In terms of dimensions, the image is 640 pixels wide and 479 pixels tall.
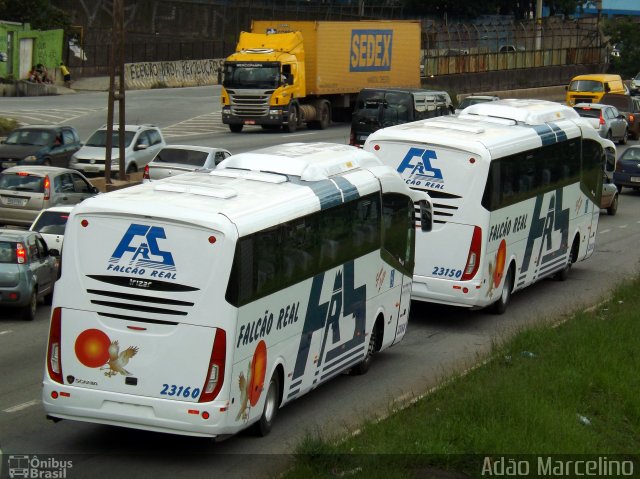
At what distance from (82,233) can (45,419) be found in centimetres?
282

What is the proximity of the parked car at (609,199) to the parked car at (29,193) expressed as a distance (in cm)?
1540

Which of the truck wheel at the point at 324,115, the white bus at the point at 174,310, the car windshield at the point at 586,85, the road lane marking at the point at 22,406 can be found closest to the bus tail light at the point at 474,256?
the white bus at the point at 174,310

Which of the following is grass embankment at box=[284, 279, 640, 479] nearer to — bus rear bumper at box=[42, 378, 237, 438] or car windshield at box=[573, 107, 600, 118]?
bus rear bumper at box=[42, 378, 237, 438]

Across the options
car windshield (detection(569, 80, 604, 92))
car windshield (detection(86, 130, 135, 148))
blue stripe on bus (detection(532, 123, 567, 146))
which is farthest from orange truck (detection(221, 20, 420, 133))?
blue stripe on bus (detection(532, 123, 567, 146))

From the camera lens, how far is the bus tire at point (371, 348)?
56.9 ft

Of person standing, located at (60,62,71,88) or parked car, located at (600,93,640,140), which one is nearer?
parked car, located at (600,93,640,140)

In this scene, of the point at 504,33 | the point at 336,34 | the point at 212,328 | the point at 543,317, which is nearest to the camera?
the point at 212,328

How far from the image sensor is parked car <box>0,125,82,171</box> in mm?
35844

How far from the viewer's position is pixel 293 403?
15.9m

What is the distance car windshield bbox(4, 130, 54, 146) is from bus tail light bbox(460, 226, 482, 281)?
1943cm

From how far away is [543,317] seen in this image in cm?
A: 2162

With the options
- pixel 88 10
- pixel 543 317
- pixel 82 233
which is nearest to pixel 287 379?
pixel 82 233

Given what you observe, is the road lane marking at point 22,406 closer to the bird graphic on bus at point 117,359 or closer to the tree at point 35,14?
the bird graphic on bus at point 117,359

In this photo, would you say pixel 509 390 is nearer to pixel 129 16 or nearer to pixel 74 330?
pixel 74 330
